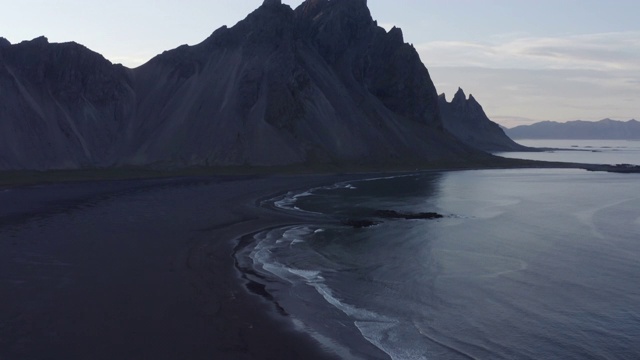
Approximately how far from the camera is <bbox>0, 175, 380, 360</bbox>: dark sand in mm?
24281

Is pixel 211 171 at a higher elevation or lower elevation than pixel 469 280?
higher

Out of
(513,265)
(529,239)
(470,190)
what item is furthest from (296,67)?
(513,265)

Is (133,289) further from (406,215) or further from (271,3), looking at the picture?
(271,3)

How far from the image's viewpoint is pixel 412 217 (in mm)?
68062

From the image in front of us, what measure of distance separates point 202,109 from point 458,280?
121 meters

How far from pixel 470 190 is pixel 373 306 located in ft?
262

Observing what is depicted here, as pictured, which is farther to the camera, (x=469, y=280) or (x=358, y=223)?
(x=358, y=223)

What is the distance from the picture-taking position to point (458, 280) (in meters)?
38.0

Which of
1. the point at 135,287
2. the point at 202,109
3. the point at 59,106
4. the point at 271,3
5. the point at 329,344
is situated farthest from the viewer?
the point at 271,3

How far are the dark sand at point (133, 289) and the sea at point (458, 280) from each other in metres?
2.28

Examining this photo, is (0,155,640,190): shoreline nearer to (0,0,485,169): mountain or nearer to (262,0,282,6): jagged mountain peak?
(0,0,485,169): mountain

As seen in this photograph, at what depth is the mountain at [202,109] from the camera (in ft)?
442

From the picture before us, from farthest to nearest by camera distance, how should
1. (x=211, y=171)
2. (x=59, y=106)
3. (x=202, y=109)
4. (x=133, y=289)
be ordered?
(x=202, y=109) < (x=59, y=106) < (x=211, y=171) < (x=133, y=289)

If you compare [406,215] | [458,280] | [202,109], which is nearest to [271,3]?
[202,109]
